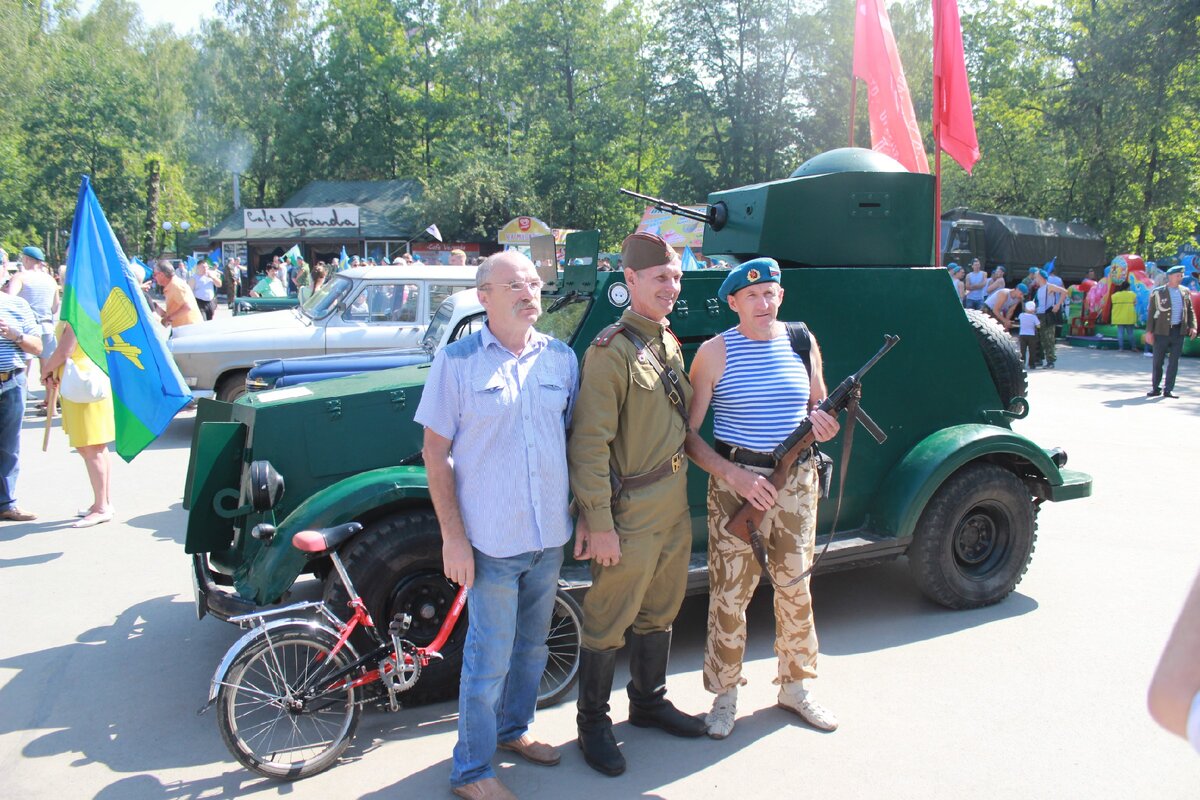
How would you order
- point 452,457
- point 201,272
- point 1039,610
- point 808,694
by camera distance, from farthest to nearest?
point 201,272 → point 1039,610 → point 808,694 → point 452,457

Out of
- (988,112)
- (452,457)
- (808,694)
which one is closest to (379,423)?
(452,457)

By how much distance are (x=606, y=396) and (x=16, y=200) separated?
49.7 metres

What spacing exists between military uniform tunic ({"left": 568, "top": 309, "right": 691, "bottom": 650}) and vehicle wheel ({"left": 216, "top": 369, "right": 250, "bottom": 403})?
8.00 m

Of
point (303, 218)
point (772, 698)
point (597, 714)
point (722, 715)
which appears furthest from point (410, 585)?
point (303, 218)

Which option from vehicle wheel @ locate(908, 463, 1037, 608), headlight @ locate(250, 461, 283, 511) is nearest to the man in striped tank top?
vehicle wheel @ locate(908, 463, 1037, 608)

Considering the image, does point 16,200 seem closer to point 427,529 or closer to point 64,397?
point 64,397

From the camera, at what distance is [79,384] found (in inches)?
258

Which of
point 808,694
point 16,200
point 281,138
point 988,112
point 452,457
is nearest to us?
point 452,457

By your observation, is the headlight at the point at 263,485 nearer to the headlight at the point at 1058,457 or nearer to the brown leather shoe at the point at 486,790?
the brown leather shoe at the point at 486,790

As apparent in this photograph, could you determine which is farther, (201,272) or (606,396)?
(201,272)

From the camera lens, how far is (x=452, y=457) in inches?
118

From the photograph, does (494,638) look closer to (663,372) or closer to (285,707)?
(285,707)

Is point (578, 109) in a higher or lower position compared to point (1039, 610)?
higher

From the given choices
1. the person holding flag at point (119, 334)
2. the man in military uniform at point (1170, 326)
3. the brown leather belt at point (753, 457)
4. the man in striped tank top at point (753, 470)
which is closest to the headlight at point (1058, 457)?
the man in striped tank top at point (753, 470)
